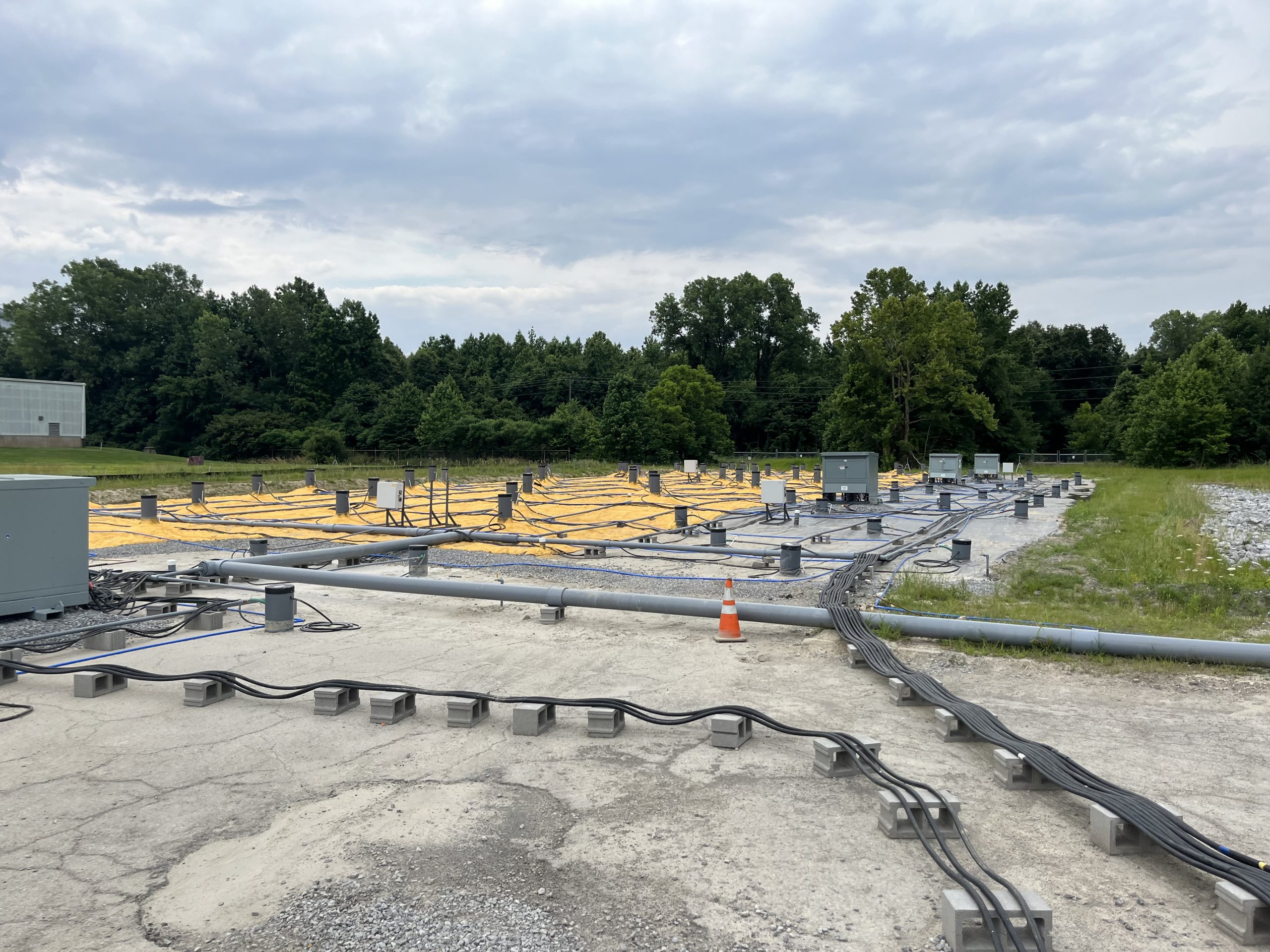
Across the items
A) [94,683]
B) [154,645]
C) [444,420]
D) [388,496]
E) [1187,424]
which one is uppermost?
[1187,424]

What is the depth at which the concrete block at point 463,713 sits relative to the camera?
5504mm

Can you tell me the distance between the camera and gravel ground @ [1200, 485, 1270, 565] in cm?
1543

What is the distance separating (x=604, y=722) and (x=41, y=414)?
265 ft

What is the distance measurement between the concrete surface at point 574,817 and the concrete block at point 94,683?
81mm

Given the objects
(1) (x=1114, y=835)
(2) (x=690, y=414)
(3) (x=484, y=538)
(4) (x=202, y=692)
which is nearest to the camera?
(1) (x=1114, y=835)

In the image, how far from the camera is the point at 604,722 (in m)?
5.34

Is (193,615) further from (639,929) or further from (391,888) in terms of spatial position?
(639,929)

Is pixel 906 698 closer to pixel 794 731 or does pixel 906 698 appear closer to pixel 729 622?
pixel 794 731

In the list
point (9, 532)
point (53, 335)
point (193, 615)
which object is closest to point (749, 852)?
point (193, 615)

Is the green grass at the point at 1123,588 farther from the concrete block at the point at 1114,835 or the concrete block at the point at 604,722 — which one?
the concrete block at the point at 604,722

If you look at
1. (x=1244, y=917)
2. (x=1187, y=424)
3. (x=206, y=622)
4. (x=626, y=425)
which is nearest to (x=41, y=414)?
(x=626, y=425)

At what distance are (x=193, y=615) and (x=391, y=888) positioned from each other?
639 centimetres

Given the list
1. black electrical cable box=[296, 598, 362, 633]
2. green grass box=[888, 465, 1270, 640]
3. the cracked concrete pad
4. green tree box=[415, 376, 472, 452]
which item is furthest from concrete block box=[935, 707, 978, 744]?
green tree box=[415, 376, 472, 452]

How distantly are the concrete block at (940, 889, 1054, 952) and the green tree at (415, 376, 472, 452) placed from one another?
2394 inches
